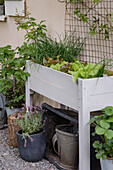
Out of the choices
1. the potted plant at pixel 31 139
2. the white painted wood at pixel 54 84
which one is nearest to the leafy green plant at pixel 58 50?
the white painted wood at pixel 54 84

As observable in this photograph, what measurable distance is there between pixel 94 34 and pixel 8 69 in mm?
1057

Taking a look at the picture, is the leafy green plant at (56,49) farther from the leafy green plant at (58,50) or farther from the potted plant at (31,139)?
the potted plant at (31,139)

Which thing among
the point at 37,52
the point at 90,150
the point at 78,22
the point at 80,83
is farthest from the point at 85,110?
the point at 78,22

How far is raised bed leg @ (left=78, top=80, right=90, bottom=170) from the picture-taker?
2377 millimetres

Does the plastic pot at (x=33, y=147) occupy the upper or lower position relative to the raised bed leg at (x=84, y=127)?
lower

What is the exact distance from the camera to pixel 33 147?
301 centimetres

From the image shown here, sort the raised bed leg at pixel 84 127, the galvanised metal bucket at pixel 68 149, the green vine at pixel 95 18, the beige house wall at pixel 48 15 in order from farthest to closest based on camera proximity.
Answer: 1. the beige house wall at pixel 48 15
2. the green vine at pixel 95 18
3. the galvanised metal bucket at pixel 68 149
4. the raised bed leg at pixel 84 127

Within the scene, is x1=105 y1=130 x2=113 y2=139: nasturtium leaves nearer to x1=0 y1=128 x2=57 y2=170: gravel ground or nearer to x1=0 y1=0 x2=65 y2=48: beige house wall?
x1=0 y1=128 x2=57 y2=170: gravel ground

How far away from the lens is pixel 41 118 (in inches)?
125

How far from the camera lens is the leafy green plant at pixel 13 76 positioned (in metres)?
3.36

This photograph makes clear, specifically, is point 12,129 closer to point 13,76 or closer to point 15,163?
point 15,163

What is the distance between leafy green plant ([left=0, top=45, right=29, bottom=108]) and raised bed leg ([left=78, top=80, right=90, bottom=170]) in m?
1.08

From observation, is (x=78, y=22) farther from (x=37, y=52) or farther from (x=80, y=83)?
(x=80, y=83)

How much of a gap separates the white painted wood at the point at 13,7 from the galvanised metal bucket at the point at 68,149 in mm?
2042
